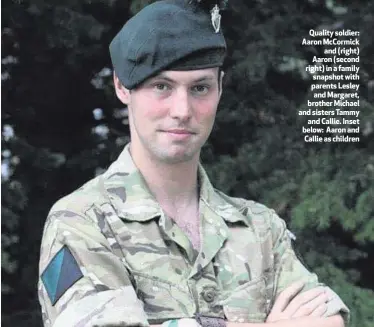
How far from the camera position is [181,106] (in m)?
1.88

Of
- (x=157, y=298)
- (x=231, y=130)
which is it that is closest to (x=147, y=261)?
(x=157, y=298)

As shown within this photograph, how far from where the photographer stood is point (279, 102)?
3502mm

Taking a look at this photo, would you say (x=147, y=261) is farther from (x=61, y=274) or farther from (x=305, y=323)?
(x=305, y=323)

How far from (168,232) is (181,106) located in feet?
0.75

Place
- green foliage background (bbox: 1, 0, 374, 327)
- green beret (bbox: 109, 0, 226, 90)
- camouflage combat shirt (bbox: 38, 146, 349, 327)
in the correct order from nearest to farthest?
1. camouflage combat shirt (bbox: 38, 146, 349, 327)
2. green beret (bbox: 109, 0, 226, 90)
3. green foliage background (bbox: 1, 0, 374, 327)

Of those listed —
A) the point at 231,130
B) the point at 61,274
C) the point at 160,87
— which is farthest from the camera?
the point at 231,130

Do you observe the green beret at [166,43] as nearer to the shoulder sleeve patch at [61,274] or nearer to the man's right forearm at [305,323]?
the shoulder sleeve patch at [61,274]

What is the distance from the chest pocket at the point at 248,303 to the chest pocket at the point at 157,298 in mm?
99

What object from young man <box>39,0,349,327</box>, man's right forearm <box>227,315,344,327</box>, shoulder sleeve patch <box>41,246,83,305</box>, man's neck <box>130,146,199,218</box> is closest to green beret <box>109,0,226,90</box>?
young man <box>39,0,349,327</box>

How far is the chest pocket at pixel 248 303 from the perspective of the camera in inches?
75.4

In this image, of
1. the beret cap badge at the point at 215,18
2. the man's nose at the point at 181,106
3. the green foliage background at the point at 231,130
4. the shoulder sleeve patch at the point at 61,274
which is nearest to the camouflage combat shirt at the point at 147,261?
the shoulder sleeve patch at the point at 61,274

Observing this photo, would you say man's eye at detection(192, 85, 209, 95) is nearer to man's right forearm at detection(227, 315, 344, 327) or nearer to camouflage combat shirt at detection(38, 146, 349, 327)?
camouflage combat shirt at detection(38, 146, 349, 327)

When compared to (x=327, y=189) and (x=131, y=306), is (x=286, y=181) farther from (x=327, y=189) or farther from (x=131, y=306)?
(x=131, y=306)

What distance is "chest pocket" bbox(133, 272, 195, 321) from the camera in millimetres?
1854
